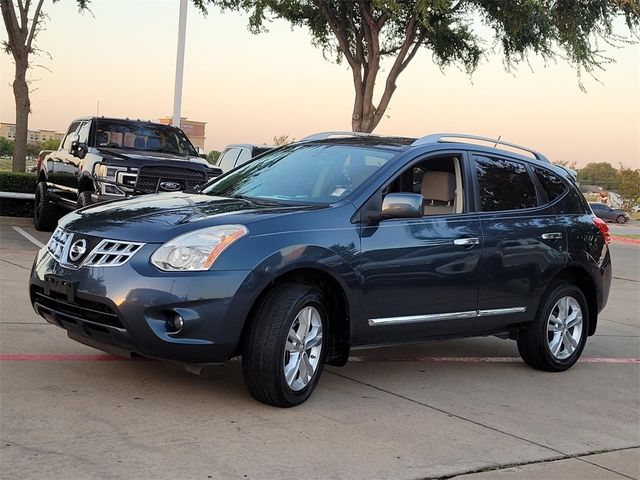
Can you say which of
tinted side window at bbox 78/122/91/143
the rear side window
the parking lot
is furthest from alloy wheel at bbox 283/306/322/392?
tinted side window at bbox 78/122/91/143

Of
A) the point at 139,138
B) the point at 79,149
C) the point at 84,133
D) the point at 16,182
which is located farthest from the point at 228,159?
the point at 79,149

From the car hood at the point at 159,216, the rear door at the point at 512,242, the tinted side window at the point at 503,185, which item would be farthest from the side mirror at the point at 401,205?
the tinted side window at the point at 503,185

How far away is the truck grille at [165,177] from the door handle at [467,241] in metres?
6.55

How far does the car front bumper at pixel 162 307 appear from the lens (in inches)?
187

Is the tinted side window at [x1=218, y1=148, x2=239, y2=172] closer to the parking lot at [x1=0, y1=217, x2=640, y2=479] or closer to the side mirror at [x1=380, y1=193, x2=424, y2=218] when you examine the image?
the parking lot at [x1=0, y1=217, x2=640, y2=479]

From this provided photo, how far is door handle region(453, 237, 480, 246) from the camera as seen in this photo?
6.14 meters

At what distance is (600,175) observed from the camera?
95750mm

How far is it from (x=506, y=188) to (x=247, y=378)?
2887 mm

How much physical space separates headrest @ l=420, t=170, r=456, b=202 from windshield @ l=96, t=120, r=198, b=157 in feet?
25.2

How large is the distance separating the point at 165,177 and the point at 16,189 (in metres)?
6.43

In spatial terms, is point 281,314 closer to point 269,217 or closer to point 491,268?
point 269,217

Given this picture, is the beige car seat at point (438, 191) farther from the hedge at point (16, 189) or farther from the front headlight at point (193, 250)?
the hedge at point (16, 189)

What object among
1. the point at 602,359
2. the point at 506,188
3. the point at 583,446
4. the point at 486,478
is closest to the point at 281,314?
the point at 486,478

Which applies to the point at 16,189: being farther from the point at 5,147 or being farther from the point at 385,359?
the point at 385,359
